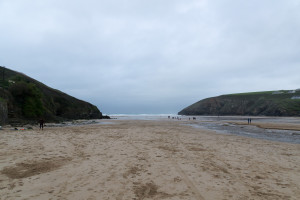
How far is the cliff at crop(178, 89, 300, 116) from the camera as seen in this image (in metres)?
97.2

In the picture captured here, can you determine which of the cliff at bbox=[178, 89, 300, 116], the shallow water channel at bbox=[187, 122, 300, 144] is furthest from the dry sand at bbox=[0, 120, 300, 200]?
the cliff at bbox=[178, 89, 300, 116]

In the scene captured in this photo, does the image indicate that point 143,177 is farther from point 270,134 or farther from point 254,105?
point 254,105

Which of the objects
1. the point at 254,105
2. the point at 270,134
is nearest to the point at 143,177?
the point at 270,134

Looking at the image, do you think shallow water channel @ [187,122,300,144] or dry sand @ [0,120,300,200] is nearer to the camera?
dry sand @ [0,120,300,200]

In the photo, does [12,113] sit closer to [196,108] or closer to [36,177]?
[36,177]

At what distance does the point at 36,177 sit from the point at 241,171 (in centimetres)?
803

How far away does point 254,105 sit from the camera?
406 feet

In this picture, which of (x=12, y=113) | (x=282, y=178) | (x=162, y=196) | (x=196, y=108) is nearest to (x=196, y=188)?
(x=162, y=196)

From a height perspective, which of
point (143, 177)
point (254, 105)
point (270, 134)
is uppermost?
point (254, 105)

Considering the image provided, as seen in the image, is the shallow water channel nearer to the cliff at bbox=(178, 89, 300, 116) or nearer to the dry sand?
the dry sand

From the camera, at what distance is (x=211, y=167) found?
7934 millimetres

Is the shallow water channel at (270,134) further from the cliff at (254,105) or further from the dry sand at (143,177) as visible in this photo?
the cliff at (254,105)

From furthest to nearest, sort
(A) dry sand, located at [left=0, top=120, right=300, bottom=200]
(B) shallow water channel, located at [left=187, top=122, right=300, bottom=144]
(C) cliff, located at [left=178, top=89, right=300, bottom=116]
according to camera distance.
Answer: (C) cliff, located at [left=178, top=89, right=300, bottom=116] → (B) shallow water channel, located at [left=187, top=122, right=300, bottom=144] → (A) dry sand, located at [left=0, top=120, right=300, bottom=200]

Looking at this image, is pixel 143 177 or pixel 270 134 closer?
pixel 143 177
